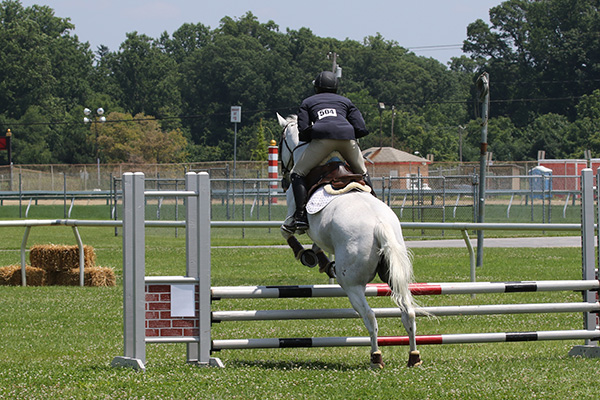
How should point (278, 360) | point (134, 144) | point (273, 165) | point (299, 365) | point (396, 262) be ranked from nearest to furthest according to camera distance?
point (396, 262) → point (299, 365) → point (278, 360) → point (273, 165) → point (134, 144)

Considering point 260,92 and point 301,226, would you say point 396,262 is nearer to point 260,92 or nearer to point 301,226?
point 301,226

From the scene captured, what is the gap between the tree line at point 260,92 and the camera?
92188mm

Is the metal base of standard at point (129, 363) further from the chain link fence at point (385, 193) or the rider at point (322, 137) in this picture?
the chain link fence at point (385, 193)

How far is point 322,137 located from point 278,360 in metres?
2.20

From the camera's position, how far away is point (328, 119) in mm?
8250

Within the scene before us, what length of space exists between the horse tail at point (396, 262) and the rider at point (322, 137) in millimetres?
1244

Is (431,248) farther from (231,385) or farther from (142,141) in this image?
(142,141)

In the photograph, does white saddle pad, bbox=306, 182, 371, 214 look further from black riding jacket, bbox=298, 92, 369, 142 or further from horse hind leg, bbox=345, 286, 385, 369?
horse hind leg, bbox=345, 286, 385, 369

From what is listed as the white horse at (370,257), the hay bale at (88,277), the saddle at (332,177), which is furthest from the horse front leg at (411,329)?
the hay bale at (88,277)

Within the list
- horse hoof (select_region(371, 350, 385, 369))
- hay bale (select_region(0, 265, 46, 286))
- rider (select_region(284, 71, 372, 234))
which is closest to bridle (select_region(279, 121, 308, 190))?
rider (select_region(284, 71, 372, 234))

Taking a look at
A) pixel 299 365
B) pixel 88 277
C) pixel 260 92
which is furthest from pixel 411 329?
pixel 260 92

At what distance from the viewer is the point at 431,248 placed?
78.3 ft

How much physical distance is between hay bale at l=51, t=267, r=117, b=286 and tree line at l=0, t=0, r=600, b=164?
6527 cm

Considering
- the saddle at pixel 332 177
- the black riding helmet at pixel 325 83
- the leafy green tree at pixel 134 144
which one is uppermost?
the leafy green tree at pixel 134 144
